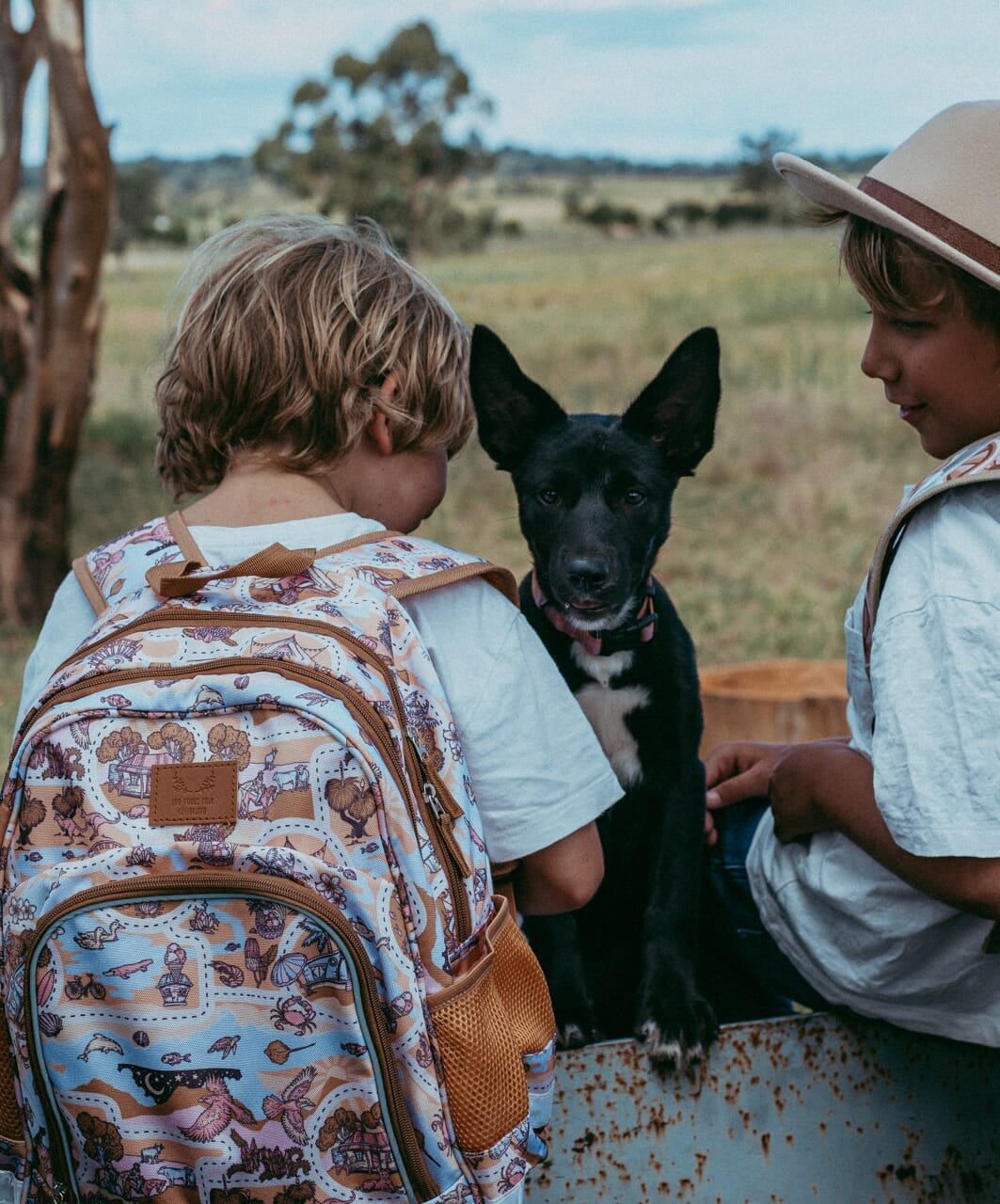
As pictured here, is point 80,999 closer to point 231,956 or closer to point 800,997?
point 231,956

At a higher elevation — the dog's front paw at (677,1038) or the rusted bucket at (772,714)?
the dog's front paw at (677,1038)

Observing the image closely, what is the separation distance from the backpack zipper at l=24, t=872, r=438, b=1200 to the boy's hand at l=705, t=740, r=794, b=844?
1.07 metres

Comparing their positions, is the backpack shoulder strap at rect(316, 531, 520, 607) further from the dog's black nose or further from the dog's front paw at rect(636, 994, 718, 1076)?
the dog's front paw at rect(636, 994, 718, 1076)

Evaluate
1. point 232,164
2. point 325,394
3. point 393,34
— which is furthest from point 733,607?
point 232,164

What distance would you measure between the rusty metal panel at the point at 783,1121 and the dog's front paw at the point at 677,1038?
19mm

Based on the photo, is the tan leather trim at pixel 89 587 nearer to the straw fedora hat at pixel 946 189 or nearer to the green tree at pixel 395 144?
the straw fedora hat at pixel 946 189

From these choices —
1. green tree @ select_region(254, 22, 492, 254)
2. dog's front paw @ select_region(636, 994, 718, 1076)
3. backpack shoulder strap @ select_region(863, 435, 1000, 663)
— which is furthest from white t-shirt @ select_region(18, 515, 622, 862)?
green tree @ select_region(254, 22, 492, 254)

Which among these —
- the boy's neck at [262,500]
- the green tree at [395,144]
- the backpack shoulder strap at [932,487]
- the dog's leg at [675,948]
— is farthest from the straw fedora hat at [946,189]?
the green tree at [395,144]

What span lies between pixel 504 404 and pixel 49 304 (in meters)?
5.18

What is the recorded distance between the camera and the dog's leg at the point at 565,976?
2469 mm

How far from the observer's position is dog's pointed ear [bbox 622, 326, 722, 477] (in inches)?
97.8

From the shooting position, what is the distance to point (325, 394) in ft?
6.32

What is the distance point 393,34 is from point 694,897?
48.8 m

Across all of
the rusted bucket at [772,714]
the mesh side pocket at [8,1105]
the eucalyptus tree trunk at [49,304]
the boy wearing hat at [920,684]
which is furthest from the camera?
the eucalyptus tree trunk at [49,304]
